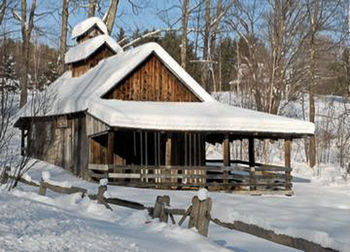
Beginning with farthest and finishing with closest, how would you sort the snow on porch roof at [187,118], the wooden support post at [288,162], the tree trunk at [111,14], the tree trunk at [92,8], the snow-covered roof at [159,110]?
1. the tree trunk at [92,8]
2. the tree trunk at [111,14]
3. the wooden support post at [288,162]
4. the snow-covered roof at [159,110]
5. the snow on porch roof at [187,118]

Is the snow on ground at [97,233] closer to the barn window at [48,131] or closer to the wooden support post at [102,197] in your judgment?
the wooden support post at [102,197]

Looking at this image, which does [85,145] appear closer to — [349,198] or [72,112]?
[72,112]

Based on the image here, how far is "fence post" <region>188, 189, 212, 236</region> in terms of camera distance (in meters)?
8.36

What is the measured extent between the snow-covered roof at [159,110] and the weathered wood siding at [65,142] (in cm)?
76

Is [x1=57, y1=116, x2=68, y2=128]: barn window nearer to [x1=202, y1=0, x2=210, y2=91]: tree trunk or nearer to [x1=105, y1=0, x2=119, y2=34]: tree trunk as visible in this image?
[x1=105, y1=0, x2=119, y2=34]: tree trunk

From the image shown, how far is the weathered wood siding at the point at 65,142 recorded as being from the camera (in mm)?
21766

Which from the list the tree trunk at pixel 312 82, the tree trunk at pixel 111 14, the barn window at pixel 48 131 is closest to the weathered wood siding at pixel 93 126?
the barn window at pixel 48 131

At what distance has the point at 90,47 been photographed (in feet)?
87.9

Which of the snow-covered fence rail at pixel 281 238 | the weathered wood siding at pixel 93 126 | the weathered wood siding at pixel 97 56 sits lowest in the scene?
the snow-covered fence rail at pixel 281 238

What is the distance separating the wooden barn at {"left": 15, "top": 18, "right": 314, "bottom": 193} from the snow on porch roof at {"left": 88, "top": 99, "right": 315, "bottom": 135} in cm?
3

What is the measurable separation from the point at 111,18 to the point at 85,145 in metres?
13.3

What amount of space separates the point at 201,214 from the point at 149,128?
31.6 feet

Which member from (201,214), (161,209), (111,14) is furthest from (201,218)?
(111,14)

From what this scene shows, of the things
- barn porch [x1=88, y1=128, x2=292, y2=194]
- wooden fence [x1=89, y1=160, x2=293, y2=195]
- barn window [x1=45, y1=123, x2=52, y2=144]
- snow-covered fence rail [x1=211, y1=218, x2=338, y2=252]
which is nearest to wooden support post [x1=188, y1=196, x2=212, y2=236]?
snow-covered fence rail [x1=211, y1=218, x2=338, y2=252]
